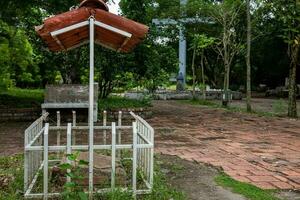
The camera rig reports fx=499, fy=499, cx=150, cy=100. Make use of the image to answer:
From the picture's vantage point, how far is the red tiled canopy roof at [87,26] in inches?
205

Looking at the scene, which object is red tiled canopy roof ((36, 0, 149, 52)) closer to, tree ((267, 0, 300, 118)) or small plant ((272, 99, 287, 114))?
tree ((267, 0, 300, 118))

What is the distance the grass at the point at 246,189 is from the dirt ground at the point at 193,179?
9 centimetres

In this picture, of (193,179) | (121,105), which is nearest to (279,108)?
(121,105)

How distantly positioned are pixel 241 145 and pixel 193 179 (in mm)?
3472

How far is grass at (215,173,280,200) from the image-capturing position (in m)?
5.57

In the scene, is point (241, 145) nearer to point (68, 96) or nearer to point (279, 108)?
point (68, 96)

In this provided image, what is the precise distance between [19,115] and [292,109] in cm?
890

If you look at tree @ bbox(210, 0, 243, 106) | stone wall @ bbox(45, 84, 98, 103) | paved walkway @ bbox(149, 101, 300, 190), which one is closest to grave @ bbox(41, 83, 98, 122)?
stone wall @ bbox(45, 84, 98, 103)

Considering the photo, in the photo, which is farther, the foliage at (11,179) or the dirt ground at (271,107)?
the dirt ground at (271,107)

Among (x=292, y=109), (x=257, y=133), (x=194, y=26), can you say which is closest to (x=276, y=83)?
(x=194, y=26)

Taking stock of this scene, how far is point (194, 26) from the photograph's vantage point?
26125mm

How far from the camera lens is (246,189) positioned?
5.89 m

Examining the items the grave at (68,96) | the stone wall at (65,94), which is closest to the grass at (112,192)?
the grave at (68,96)

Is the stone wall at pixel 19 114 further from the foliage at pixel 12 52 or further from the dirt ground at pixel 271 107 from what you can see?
the dirt ground at pixel 271 107
